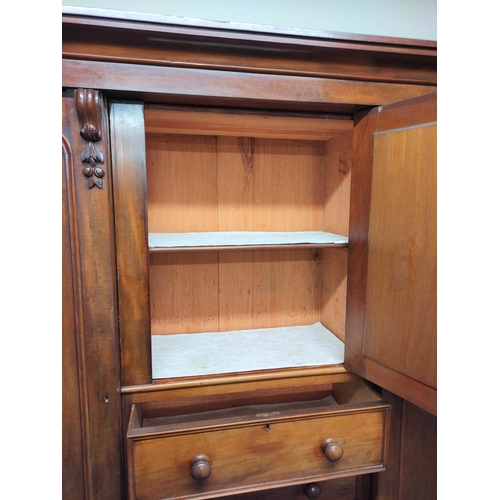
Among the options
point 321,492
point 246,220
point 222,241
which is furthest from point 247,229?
point 321,492

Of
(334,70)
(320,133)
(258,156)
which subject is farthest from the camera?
(258,156)

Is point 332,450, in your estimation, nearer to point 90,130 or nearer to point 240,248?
point 240,248

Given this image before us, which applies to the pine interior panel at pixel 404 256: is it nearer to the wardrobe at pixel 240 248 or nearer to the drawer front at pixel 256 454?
the wardrobe at pixel 240 248

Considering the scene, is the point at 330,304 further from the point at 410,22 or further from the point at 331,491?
the point at 410,22

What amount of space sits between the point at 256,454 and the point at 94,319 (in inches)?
20.7

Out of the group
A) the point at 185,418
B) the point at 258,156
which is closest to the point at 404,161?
the point at 258,156

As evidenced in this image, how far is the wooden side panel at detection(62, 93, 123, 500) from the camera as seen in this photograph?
0.80 m

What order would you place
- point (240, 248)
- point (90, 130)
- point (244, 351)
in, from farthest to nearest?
point (244, 351), point (240, 248), point (90, 130)

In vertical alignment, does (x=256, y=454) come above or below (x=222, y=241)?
below

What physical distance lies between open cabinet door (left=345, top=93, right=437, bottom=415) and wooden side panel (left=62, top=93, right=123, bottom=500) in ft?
2.14

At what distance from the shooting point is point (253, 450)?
2.80ft

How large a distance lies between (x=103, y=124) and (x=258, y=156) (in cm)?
64

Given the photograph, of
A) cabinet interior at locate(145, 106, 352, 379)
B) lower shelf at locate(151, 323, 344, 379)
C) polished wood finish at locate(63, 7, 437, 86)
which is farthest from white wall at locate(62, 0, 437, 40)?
lower shelf at locate(151, 323, 344, 379)

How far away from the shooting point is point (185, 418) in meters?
1.24
